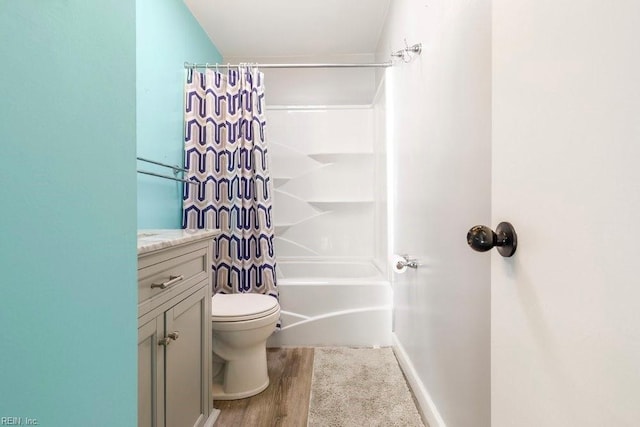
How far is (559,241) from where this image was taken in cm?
45

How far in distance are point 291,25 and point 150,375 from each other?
2624mm

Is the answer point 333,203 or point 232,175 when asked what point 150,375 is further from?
point 333,203

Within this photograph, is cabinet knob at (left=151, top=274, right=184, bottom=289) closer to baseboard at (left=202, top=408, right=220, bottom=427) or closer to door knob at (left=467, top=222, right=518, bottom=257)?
baseboard at (left=202, top=408, right=220, bottom=427)

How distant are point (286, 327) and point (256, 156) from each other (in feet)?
4.19

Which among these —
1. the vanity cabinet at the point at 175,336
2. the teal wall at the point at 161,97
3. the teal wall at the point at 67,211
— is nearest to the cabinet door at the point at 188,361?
the vanity cabinet at the point at 175,336

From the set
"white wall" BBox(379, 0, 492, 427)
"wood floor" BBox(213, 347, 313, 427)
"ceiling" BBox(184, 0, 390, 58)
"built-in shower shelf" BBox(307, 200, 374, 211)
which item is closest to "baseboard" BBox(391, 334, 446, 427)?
"white wall" BBox(379, 0, 492, 427)

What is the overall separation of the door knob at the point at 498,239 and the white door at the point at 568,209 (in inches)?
0.6

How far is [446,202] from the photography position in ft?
4.23

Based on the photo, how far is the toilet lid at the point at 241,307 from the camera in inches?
67.6

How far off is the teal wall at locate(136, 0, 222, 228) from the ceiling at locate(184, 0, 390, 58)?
0.88ft

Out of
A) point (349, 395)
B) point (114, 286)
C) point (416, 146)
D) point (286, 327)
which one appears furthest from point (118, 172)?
point (286, 327)

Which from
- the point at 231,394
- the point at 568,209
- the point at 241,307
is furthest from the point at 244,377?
the point at 568,209

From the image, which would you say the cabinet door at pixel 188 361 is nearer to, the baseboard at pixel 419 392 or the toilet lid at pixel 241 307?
the toilet lid at pixel 241 307

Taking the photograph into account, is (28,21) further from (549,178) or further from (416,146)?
(416,146)
